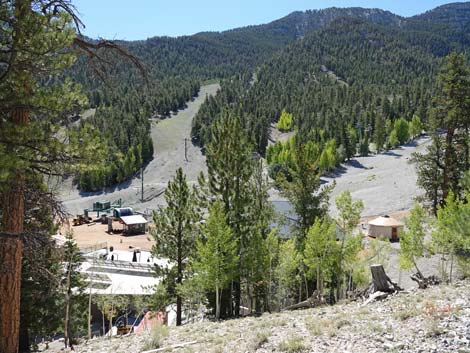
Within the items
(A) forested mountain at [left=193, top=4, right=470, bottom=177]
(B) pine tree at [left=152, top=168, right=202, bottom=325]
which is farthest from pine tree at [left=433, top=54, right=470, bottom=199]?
(A) forested mountain at [left=193, top=4, right=470, bottom=177]

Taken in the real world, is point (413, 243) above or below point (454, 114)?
below

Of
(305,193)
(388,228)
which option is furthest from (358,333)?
(388,228)

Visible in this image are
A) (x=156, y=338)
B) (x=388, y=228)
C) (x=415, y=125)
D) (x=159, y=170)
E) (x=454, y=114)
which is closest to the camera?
(x=156, y=338)

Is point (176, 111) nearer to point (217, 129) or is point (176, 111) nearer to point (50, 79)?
point (217, 129)

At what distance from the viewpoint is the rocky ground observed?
273 inches

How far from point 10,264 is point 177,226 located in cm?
1300

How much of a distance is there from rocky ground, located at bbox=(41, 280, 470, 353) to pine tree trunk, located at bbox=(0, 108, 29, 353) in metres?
2.55

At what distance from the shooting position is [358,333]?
7754 mm

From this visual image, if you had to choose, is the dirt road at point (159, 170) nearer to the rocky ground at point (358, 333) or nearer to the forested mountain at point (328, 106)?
the forested mountain at point (328, 106)

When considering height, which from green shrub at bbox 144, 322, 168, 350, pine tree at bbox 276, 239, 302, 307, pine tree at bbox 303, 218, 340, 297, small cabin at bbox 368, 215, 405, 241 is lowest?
small cabin at bbox 368, 215, 405, 241

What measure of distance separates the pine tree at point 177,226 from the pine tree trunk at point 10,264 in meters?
12.4

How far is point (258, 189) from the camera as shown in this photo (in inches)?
870

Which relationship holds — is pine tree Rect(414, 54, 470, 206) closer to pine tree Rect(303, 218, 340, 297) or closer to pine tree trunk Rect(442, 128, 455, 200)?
pine tree trunk Rect(442, 128, 455, 200)

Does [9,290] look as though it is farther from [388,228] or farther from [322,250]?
[388,228]
